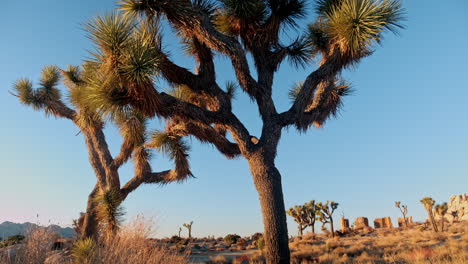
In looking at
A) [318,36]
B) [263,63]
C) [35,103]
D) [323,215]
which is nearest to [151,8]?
[263,63]

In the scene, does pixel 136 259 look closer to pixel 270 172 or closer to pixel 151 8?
pixel 270 172

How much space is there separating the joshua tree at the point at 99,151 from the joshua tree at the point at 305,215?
21.7 meters

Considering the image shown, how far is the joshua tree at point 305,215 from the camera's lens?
3025 cm

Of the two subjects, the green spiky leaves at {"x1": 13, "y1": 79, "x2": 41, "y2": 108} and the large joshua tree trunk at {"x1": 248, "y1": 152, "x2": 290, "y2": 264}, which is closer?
the large joshua tree trunk at {"x1": 248, "y1": 152, "x2": 290, "y2": 264}

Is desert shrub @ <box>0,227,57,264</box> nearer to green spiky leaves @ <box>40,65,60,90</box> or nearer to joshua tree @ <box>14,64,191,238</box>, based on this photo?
joshua tree @ <box>14,64,191,238</box>

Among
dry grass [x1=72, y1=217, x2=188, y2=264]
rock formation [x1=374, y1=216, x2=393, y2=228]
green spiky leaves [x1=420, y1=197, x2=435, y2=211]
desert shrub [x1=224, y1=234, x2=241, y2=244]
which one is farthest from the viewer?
rock formation [x1=374, y1=216, x2=393, y2=228]

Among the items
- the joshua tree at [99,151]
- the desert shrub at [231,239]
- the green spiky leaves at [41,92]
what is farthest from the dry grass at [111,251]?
the desert shrub at [231,239]

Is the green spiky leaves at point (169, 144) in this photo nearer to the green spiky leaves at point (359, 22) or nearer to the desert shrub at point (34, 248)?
the desert shrub at point (34, 248)

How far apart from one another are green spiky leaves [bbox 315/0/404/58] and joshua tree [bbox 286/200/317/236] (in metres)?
25.0

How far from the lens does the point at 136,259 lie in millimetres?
5496

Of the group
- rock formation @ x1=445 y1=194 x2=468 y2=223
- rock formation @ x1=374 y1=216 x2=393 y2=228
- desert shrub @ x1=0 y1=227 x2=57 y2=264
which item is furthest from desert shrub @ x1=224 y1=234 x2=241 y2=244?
rock formation @ x1=445 y1=194 x2=468 y2=223

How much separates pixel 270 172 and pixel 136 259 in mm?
3474

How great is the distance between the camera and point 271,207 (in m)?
6.97

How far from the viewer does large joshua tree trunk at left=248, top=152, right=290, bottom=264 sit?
6.79 meters
